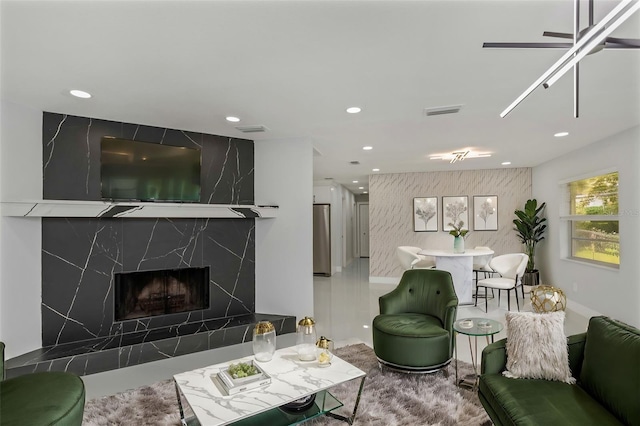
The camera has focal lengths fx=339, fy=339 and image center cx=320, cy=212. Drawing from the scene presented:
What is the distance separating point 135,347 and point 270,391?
6.80ft

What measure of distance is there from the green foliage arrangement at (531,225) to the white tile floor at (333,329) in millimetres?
1278

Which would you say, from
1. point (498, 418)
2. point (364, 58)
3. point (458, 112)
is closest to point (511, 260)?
point (458, 112)

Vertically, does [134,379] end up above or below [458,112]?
below

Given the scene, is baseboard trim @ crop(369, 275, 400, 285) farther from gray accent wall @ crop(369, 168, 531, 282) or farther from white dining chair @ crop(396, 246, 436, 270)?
white dining chair @ crop(396, 246, 436, 270)

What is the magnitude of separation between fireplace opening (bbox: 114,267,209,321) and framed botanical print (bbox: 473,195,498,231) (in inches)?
226

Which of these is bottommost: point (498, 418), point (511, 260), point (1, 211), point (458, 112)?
point (498, 418)

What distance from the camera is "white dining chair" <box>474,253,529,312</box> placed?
5.20m

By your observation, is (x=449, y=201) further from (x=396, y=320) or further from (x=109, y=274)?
(x=109, y=274)

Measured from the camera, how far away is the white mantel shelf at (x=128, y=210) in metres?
3.05

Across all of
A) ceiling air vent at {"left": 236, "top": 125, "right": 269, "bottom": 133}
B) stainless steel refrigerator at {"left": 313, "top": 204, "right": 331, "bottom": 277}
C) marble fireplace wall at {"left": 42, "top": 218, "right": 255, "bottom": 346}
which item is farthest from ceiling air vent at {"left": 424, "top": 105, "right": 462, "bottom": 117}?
stainless steel refrigerator at {"left": 313, "top": 204, "right": 331, "bottom": 277}

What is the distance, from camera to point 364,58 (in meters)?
2.35

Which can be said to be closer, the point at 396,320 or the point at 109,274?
the point at 396,320

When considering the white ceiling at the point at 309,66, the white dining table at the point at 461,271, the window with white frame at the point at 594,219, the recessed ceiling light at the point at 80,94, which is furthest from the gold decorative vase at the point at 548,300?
the recessed ceiling light at the point at 80,94

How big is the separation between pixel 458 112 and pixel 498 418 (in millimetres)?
2737
